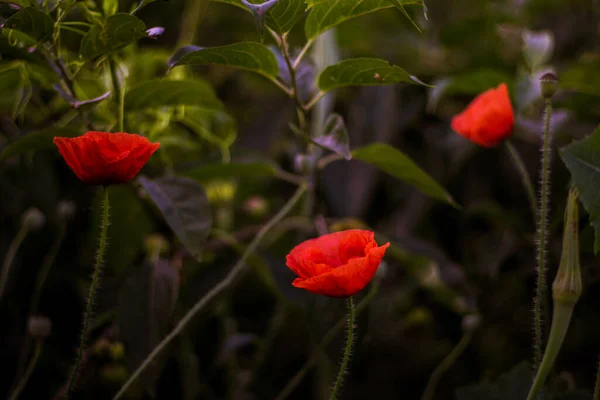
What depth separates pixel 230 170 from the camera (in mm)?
608

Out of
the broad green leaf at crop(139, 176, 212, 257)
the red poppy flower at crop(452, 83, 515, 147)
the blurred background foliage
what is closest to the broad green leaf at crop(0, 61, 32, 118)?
the blurred background foliage

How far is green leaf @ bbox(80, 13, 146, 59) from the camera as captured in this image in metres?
0.42

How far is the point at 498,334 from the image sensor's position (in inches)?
33.5

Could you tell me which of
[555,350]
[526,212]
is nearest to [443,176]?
[526,212]

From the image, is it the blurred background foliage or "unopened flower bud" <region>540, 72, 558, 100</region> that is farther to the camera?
the blurred background foliage

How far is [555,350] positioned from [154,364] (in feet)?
1.11

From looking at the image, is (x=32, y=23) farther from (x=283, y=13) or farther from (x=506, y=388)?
(x=506, y=388)

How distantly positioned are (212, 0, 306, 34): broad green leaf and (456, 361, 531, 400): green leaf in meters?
0.37

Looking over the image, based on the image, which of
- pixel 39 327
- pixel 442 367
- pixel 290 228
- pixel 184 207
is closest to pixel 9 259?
A: pixel 39 327

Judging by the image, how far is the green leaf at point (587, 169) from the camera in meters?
0.38

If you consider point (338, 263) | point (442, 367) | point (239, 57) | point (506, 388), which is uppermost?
point (239, 57)

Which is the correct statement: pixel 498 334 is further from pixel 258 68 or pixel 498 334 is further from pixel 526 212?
pixel 258 68

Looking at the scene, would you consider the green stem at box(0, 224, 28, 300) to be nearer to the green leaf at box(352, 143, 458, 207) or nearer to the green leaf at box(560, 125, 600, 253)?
the green leaf at box(352, 143, 458, 207)

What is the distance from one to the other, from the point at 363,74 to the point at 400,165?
0.11 meters
